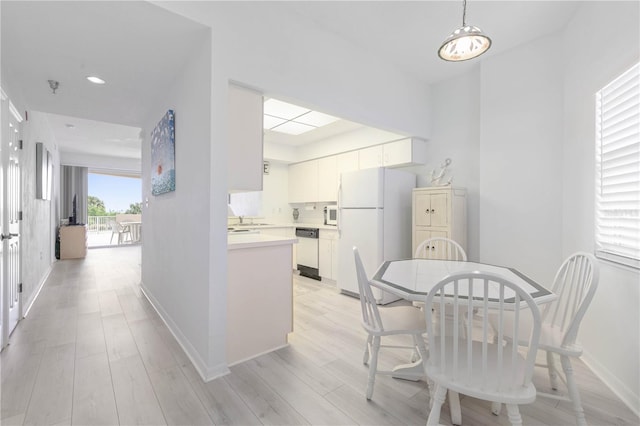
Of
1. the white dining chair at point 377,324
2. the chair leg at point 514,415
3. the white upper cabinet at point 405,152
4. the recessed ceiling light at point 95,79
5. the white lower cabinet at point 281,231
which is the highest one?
the recessed ceiling light at point 95,79

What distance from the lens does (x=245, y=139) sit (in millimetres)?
2209

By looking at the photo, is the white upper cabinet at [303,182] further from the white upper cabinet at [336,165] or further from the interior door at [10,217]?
the interior door at [10,217]

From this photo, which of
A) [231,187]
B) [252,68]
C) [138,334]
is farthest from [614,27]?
[138,334]

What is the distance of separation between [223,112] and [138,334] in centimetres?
214

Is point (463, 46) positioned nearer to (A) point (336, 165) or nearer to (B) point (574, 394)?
(B) point (574, 394)

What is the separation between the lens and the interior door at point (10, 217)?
2295 millimetres

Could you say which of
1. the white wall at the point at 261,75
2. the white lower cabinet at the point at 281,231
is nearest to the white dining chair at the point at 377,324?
the white wall at the point at 261,75

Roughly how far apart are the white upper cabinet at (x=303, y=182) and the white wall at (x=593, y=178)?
3.55 metres

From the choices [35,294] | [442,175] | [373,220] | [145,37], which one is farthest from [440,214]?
[35,294]

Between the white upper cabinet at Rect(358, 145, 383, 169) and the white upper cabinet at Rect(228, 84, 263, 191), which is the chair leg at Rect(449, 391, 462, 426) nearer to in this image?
the white upper cabinet at Rect(228, 84, 263, 191)

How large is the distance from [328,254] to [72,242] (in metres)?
6.01

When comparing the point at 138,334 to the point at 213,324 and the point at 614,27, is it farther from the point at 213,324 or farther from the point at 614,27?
the point at 614,27

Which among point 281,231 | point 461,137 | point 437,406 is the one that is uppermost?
point 461,137

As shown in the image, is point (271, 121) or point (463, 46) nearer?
point (463, 46)
